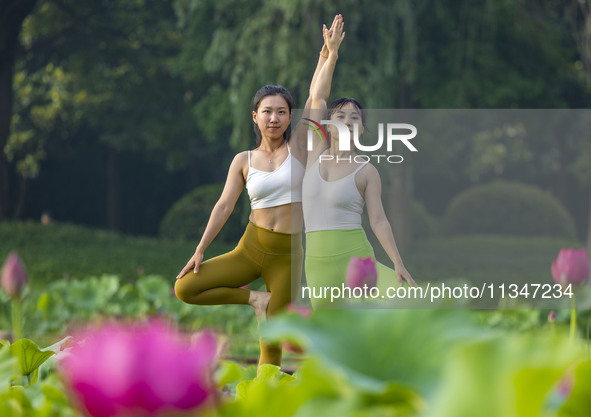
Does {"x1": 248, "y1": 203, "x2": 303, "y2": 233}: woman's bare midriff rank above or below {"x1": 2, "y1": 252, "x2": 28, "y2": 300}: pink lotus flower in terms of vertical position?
above

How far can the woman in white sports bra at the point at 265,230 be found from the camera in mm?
3053

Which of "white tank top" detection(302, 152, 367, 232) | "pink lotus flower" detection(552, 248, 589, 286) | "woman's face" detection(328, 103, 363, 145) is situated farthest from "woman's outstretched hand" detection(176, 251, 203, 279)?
"pink lotus flower" detection(552, 248, 589, 286)

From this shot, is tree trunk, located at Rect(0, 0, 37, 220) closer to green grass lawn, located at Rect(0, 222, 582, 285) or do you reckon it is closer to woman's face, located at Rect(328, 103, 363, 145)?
green grass lawn, located at Rect(0, 222, 582, 285)

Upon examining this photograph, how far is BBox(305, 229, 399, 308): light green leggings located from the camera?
279 cm

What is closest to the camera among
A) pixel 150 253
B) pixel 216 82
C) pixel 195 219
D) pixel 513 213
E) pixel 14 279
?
pixel 14 279

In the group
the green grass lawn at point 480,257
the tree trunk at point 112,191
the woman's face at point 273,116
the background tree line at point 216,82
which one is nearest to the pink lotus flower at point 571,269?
the woman's face at point 273,116

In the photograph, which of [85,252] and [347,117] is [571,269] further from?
[85,252]

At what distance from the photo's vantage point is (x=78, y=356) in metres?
0.55

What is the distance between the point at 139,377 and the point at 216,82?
14956 millimetres

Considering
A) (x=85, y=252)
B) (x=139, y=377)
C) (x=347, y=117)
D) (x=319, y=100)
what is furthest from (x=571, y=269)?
(x=85, y=252)

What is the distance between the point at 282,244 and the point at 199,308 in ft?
11.2

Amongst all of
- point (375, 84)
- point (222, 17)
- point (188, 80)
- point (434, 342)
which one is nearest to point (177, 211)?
point (188, 80)

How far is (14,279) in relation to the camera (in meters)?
1.59

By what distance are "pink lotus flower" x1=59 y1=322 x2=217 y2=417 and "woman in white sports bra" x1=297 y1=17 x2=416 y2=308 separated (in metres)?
2.21
